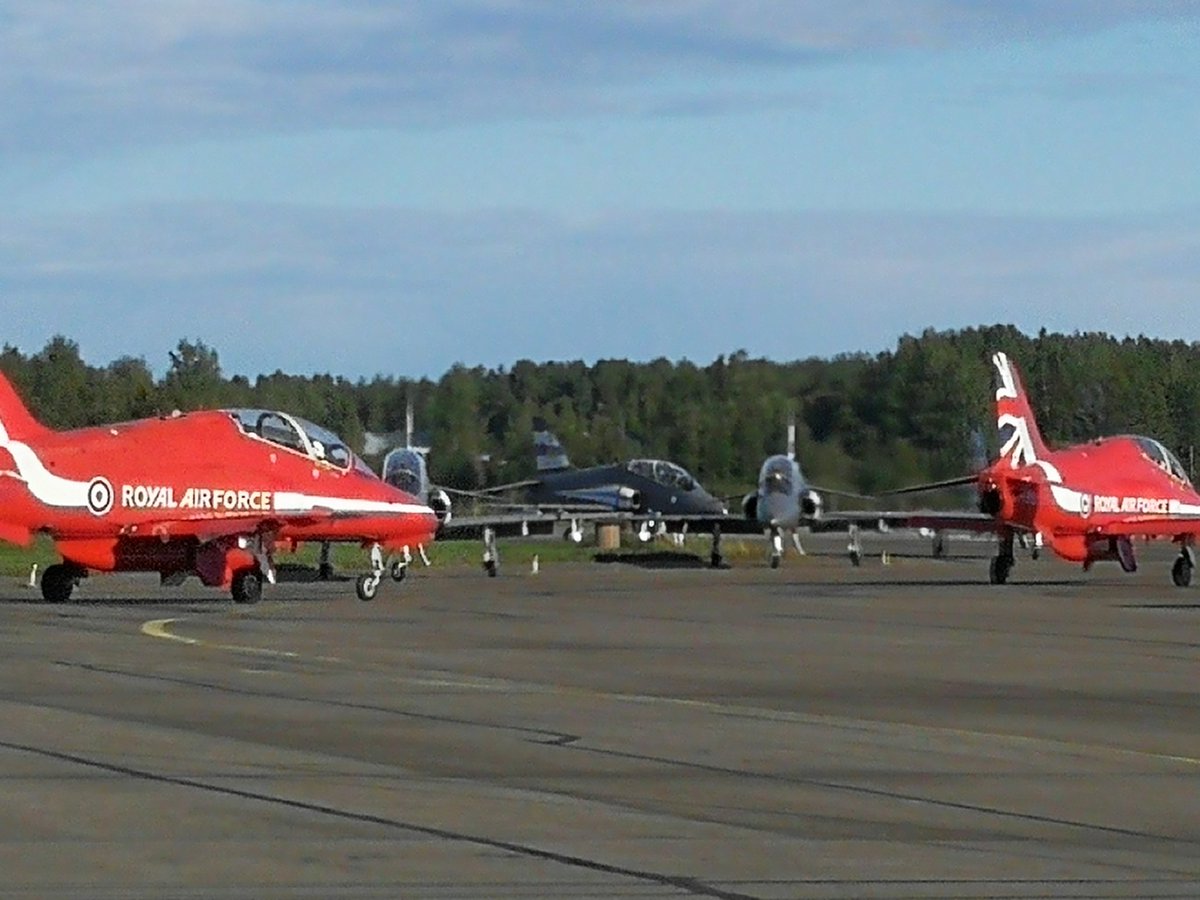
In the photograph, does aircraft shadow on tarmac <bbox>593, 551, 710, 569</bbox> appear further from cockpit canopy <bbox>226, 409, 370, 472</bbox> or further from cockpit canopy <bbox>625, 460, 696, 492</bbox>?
cockpit canopy <bbox>226, 409, 370, 472</bbox>

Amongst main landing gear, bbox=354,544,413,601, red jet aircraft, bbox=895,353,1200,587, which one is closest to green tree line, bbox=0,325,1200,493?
red jet aircraft, bbox=895,353,1200,587

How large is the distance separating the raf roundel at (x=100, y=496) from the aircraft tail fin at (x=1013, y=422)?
53.8 ft

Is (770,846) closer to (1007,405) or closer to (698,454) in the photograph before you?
(1007,405)

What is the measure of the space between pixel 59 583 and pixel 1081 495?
17935 millimetres

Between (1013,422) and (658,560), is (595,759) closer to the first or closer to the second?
(1013,422)

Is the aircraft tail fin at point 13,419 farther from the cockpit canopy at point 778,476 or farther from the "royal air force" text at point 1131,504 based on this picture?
the cockpit canopy at point 778,476

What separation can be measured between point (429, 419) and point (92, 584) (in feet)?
84.5

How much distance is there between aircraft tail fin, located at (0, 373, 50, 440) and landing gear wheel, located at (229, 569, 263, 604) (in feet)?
11.1

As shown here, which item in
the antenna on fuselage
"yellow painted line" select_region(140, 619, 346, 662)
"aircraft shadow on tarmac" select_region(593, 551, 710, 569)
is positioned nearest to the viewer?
"yellow painted line" select_region(140, 619, 346, 662)

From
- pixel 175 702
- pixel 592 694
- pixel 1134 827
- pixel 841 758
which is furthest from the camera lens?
pixel 592 694

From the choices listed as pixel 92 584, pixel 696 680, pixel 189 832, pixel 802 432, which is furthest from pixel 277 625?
pixel 802 432

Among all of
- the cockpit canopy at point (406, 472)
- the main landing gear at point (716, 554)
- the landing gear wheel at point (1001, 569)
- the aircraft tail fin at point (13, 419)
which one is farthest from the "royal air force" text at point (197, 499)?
the main landing gear at point (716, 554)

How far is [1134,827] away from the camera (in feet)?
34.2

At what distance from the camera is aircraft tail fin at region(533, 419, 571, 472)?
70.8 metres
